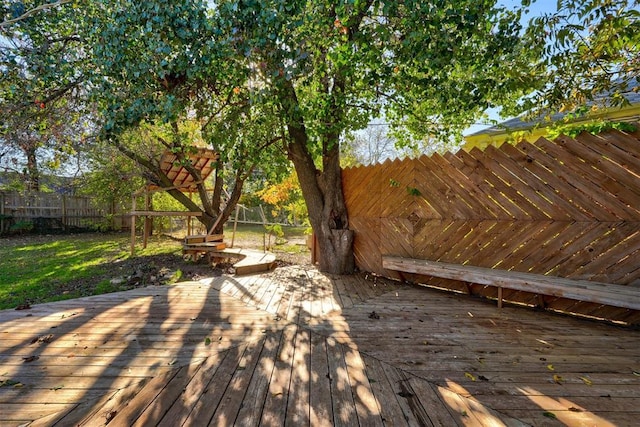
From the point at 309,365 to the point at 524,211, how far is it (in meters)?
3.01

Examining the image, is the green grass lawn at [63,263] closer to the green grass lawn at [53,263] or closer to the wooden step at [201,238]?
the green grass lawn at [53,263]

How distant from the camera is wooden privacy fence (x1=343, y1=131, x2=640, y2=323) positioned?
3053 mm

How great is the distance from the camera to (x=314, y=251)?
609 cm

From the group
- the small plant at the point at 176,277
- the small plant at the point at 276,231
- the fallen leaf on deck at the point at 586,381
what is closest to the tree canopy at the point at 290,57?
the small plant at the point at 176,277

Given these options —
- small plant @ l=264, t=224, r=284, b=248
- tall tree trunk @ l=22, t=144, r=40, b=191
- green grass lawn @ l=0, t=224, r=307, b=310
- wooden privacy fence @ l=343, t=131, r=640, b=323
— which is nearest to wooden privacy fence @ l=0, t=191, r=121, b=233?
green grass lawn @ l=0, t=224, r=307, b=310

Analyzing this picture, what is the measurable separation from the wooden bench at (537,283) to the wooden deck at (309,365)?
32cm

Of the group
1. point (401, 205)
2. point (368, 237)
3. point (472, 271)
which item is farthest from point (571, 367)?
point (368, 237)

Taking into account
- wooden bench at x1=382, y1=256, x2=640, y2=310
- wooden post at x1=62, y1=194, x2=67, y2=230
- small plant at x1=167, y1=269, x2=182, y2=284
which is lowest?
small plant at x1=167, y1=269, x2=182, y2=284

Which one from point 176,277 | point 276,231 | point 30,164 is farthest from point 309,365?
point 30,164

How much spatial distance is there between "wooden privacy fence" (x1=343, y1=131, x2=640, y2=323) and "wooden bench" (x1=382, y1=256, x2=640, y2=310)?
222 millimetres

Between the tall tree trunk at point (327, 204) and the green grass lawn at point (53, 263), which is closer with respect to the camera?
the green grass lawn at point (53, 263)

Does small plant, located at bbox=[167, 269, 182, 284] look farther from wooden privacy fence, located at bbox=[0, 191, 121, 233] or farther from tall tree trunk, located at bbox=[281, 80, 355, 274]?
wooden privacy fence, located at bbox=[0, 191, 121, 233]

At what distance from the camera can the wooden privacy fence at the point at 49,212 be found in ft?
36.2

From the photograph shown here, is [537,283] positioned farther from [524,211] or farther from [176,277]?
[176,277]
